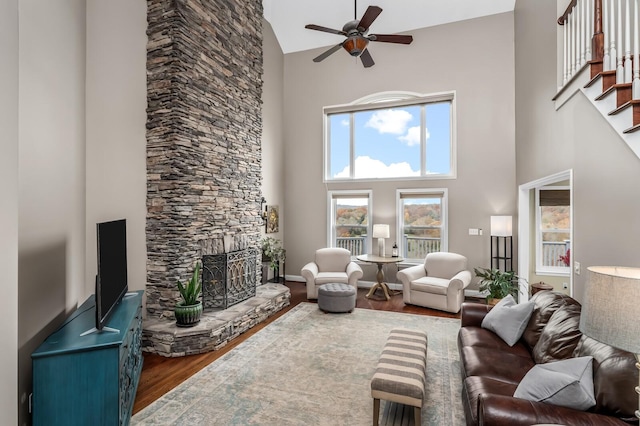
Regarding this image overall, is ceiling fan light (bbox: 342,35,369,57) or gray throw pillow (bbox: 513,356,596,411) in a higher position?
ceiling fan light (bbox: 342,35,369,57)

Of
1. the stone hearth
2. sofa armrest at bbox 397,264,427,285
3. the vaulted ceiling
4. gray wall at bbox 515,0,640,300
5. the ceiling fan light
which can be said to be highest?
the vaulted ceiling

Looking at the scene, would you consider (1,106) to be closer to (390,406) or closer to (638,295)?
(638,295)

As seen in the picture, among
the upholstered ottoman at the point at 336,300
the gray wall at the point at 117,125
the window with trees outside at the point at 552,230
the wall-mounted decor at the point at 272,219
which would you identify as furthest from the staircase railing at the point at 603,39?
the wall-mounted decor at the point at 272,219

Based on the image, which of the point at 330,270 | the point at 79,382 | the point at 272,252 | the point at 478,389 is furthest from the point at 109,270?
the point at 330,270

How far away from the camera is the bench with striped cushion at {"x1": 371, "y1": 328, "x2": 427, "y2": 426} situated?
2152mm

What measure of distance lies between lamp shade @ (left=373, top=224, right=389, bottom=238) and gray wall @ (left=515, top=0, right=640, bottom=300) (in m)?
2.41

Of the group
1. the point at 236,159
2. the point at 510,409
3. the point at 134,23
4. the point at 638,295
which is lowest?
the point at 510,409

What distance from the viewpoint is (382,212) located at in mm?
6598

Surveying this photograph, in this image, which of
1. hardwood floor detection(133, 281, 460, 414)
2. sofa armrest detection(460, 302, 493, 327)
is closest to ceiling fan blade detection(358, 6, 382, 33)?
sofa armrest detection(460, 302, 493, 327)

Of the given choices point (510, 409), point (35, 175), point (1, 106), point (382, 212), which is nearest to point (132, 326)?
point (35, 175)

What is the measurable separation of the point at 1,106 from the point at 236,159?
3.42 meters

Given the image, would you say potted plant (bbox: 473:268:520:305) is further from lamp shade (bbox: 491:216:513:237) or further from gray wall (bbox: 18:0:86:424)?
gray wall (bbox: 18:0:86:424)

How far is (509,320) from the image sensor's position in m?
2.87

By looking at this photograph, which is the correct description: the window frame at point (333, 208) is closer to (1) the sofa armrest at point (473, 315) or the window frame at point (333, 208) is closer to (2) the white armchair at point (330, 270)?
(2) the white armchair at point (330, 270)
